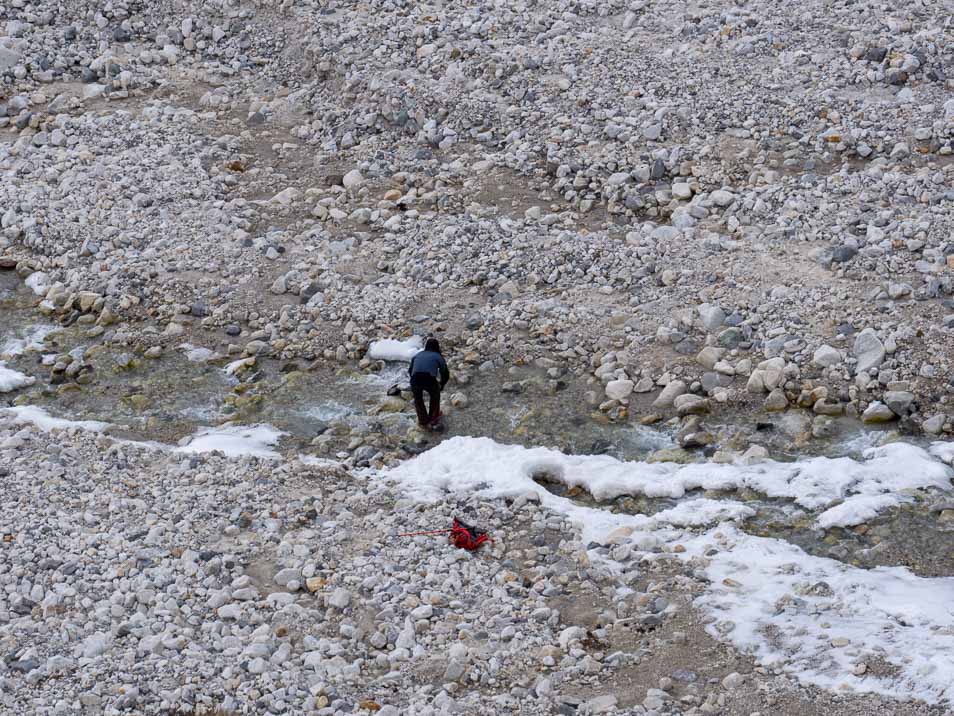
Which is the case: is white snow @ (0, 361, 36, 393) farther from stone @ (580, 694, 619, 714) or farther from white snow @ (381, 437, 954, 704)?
stone @ (580, 694, 619, 714)

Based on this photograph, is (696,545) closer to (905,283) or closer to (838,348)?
(838,348)

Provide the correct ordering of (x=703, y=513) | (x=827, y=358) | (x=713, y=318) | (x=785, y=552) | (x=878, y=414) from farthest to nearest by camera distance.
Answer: (x=713, y=318) < (x=827, y=358) < (x=878, y=414) < (x=703, y=513) < (x=785, y=552)

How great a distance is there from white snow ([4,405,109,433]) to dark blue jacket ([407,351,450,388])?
3634 millimetres

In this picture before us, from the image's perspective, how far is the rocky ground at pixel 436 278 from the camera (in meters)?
9.86

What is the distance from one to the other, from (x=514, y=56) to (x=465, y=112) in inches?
56.6

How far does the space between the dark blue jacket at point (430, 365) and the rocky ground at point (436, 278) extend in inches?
26.7

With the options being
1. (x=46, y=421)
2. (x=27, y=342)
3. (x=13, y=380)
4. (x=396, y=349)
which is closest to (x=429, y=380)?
(x=396, y=349)

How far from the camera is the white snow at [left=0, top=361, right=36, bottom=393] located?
14836mm

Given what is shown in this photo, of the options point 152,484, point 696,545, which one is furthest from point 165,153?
point 696,545

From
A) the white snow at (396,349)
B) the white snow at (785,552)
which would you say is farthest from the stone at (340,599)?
the white snow at (396,349)

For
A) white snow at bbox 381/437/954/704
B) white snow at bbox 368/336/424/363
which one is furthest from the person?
white snow at bbox 368/336/424/363

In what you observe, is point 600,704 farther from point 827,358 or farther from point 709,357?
point 827,358

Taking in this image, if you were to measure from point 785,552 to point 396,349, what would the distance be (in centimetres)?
573

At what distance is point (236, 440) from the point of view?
13.4m
